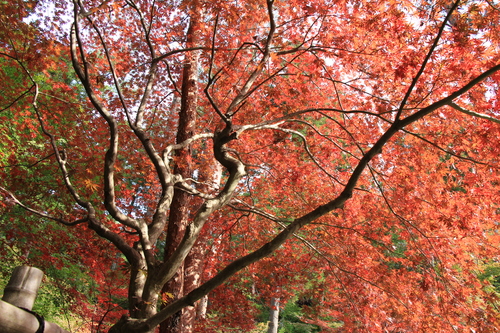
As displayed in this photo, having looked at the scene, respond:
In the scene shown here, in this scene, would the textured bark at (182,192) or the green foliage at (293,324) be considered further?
the green foliage at (293,324)

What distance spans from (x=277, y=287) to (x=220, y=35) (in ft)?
18.6

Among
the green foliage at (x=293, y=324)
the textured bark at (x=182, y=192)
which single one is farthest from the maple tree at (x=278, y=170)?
the green foliage at (x=293, y=324)

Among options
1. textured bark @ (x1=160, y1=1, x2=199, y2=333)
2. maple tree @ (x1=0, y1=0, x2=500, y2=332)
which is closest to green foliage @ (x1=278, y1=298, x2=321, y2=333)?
maple tree @ (x1=0, y1=0, x2=500, y2=332)

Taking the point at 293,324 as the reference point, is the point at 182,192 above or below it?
below

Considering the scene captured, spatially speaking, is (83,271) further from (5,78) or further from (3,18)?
(3,18)

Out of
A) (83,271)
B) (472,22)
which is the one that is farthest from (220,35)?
(83,271)

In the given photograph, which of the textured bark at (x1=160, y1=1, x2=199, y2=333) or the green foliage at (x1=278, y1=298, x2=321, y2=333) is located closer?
the textured bark at (x1=160, y1=1, x2=199, y2=333)

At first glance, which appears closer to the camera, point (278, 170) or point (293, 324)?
point (278, 170)

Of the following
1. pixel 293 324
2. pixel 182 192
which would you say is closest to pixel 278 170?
pixel 182 192

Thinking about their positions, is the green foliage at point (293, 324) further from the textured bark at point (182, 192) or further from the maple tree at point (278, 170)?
the textured bark at point (182, 192)

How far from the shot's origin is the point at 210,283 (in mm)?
2385

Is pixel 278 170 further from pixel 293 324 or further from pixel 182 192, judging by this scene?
pixel 293 324

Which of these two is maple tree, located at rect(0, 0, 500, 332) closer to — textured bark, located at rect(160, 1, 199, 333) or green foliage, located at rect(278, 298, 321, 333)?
textured bark, located at rect(160, 1, 199, 333)

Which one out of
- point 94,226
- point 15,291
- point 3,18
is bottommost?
point 15,291
